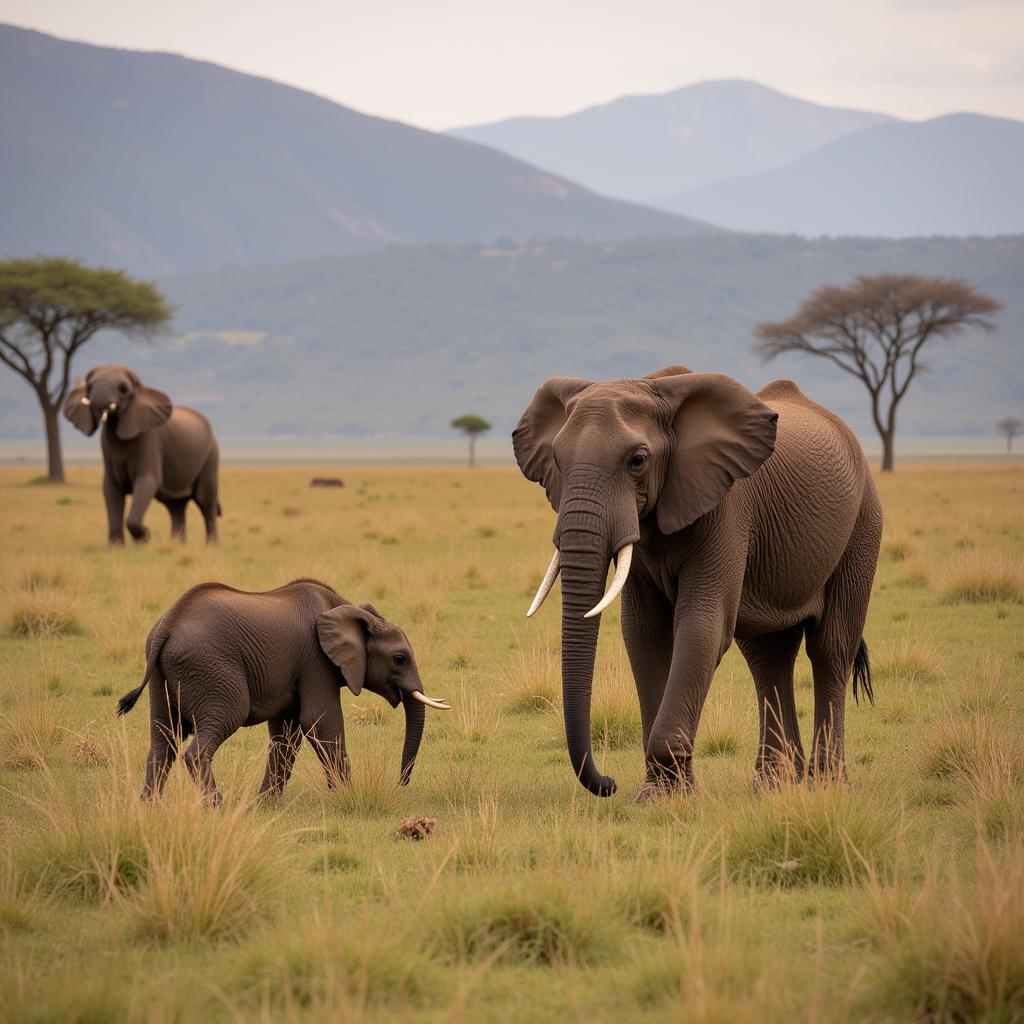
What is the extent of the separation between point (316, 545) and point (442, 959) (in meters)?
18.9

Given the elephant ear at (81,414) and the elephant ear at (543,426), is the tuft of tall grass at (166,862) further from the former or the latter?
the elephant ear at (81,414)

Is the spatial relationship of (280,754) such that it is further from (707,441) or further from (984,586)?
(984,586)

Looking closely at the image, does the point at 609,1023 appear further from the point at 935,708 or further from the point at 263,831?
the point at 935,708

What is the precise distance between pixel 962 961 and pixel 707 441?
322cm

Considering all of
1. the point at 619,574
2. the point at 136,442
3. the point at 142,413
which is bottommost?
the point at 619,574

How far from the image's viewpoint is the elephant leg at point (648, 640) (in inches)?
299

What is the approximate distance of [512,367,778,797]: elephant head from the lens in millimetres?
6621

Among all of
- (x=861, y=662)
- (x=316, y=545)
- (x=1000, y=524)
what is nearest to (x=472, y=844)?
(x=861, y=662)

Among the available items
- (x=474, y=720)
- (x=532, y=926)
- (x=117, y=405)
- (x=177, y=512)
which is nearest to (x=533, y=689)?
(x=474, y=720)

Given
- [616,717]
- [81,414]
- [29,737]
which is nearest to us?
[29,737]

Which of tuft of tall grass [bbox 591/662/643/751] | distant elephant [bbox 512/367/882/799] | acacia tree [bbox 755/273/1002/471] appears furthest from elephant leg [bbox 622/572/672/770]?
acacia tree [bbox 755/273/1002/471]

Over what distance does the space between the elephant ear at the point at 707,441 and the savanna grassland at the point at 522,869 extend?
139 cm

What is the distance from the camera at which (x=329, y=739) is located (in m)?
7.71

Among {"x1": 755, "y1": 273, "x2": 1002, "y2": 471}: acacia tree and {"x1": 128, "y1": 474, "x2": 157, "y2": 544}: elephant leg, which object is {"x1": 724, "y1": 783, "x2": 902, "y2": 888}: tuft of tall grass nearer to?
{"x1": 128, "y1": 474, "x2": 157, "y2": 544}: elephant leg
